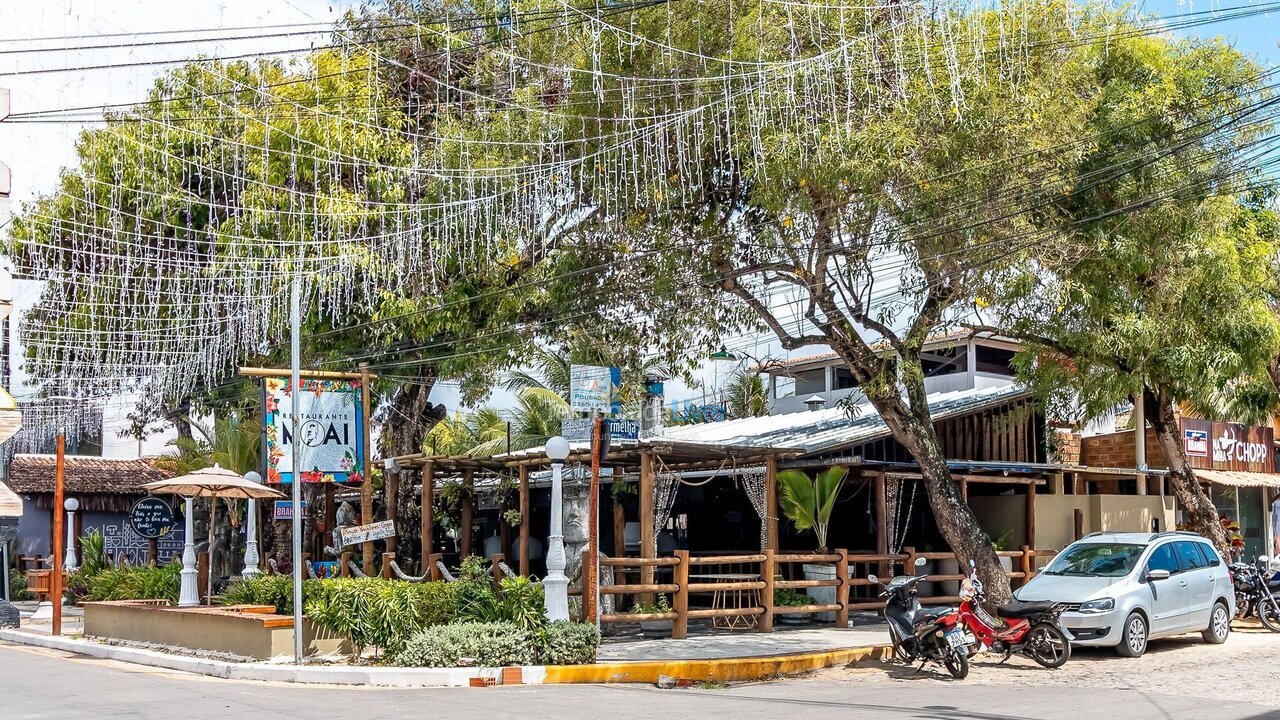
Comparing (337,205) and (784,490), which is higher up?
(337,205)

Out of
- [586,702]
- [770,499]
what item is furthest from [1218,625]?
[586,702]

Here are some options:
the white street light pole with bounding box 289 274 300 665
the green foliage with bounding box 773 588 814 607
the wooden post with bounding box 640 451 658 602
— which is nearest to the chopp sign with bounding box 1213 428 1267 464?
the green foliage with bounding box 773 588 814 607

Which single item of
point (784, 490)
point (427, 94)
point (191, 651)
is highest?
point (427, 94)

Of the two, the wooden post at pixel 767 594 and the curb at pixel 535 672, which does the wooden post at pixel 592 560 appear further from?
the wooden post at pixel 767 594

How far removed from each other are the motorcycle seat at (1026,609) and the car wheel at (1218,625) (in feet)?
12.5

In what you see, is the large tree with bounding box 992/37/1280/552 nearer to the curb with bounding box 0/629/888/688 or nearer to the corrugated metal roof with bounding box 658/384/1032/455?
the corrugated metal roof with bounding box 658/384/1032/455

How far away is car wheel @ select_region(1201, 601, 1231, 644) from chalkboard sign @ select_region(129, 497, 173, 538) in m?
22.4

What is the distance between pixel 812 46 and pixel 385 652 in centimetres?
1016

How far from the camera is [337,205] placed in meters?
23.3

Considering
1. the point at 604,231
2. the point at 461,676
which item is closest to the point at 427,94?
the point at 604,231

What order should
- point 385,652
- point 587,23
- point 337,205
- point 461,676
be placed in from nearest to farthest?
point 461,676 < point 385,652 < point 587,23 < point 337,205

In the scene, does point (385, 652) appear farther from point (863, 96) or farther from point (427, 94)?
point (427, 94)

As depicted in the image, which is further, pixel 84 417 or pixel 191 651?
pixel 84 417

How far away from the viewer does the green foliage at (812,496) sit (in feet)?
68.8
